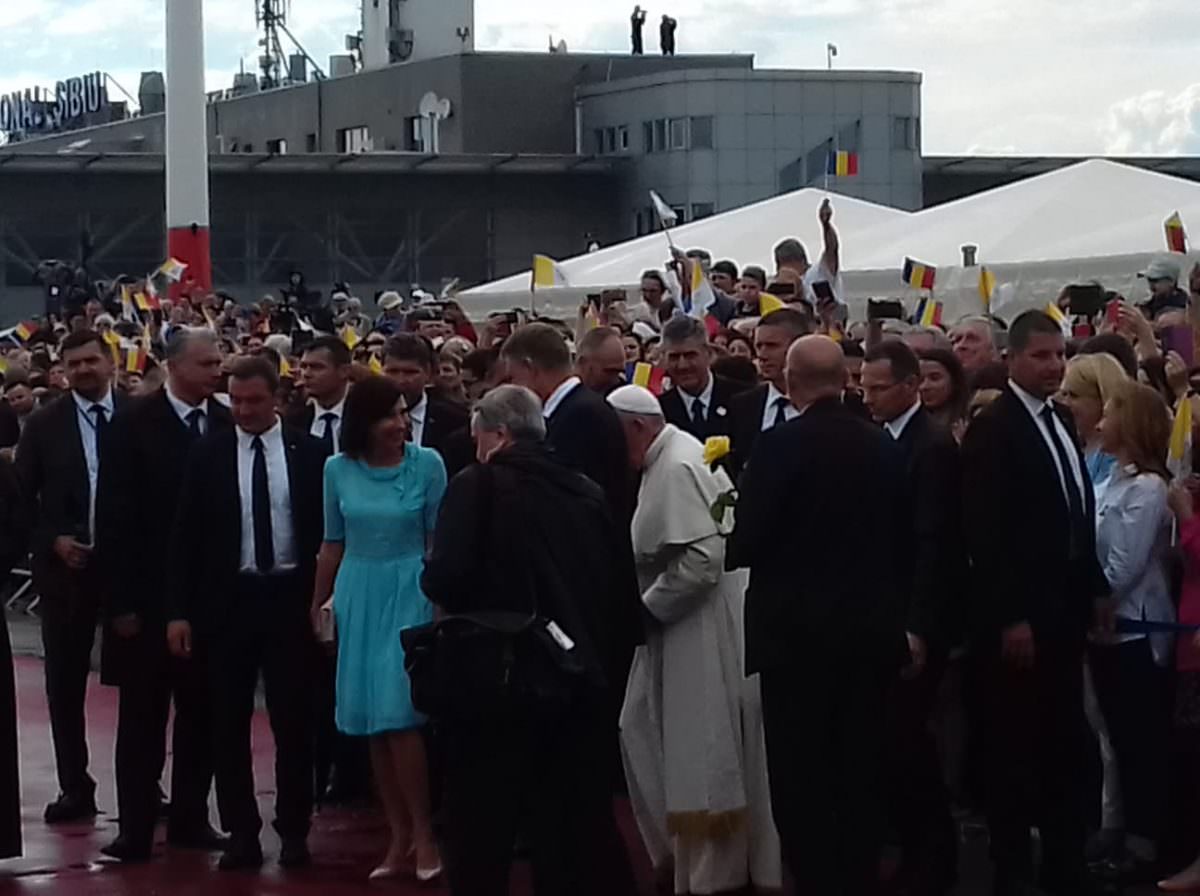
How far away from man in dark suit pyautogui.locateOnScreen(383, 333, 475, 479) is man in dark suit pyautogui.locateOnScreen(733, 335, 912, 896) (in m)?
2.71

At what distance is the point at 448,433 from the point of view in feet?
35.4

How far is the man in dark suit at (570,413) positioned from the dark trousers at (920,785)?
4.43 ft

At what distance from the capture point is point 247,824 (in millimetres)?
9781

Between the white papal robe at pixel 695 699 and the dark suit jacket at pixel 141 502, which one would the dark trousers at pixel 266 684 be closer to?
the dark suit jacket at pixel 141 502

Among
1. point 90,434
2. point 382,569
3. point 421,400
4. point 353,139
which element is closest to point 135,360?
point 90,434

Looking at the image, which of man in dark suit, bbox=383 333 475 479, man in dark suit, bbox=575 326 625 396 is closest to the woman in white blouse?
man in dark suit, bbox=575 326 625 396

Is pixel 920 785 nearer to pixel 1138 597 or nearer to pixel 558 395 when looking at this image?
pixel 1138 597

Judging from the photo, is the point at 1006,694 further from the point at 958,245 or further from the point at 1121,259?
the point at 958,245

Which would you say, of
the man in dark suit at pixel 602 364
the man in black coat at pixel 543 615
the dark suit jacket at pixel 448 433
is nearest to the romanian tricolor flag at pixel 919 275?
the dark suit jacket at pixel 448 433

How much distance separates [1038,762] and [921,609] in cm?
72

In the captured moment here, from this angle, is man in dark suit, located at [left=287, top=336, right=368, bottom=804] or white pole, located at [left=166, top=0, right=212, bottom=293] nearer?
man in dark suit, located at [left=287, top=336, right=368, bottom=804]

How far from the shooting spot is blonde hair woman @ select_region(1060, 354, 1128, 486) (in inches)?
356

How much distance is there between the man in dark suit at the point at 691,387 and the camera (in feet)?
35.3

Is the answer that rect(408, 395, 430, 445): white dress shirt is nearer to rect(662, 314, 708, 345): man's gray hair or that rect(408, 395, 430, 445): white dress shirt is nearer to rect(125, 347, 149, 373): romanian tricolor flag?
rect(662, 314, 708, 345): man's gray hair
